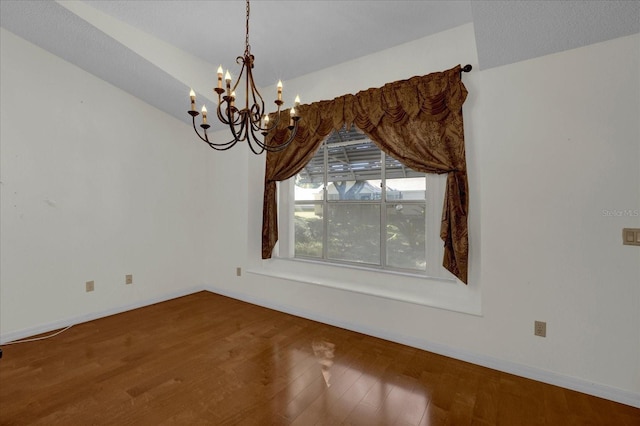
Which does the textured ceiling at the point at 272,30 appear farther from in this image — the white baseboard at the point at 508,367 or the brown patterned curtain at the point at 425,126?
the white baseboard at the point at 508,367

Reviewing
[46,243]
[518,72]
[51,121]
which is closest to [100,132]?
[51,121]

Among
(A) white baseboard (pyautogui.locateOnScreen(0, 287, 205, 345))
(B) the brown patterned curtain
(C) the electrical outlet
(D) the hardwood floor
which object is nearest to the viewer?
(D) the hardwood floor

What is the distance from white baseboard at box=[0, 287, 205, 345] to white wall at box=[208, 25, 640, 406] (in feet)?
9.99

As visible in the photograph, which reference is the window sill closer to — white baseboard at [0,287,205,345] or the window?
the window

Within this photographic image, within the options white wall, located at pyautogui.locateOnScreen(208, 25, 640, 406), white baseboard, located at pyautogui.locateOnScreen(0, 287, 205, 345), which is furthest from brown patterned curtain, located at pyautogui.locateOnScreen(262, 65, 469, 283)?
white baseboard, located at pyautogui.locateOnScreen(0, 287, 205, 345)

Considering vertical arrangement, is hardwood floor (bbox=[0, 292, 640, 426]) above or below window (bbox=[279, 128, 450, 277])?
below

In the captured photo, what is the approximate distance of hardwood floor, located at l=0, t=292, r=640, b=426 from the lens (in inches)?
69.3

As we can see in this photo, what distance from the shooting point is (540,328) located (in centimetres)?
214

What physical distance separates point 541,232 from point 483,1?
5.40 feet

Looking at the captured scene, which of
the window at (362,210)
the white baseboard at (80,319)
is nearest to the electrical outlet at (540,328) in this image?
the window at (362,210)

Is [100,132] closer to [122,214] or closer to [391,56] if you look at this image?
[122,214]

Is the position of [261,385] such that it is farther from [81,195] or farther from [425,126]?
[81,195]

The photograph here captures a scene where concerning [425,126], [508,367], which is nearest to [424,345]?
[508,367]

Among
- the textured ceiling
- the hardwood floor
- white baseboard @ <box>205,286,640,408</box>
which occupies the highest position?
the textured ceiling
